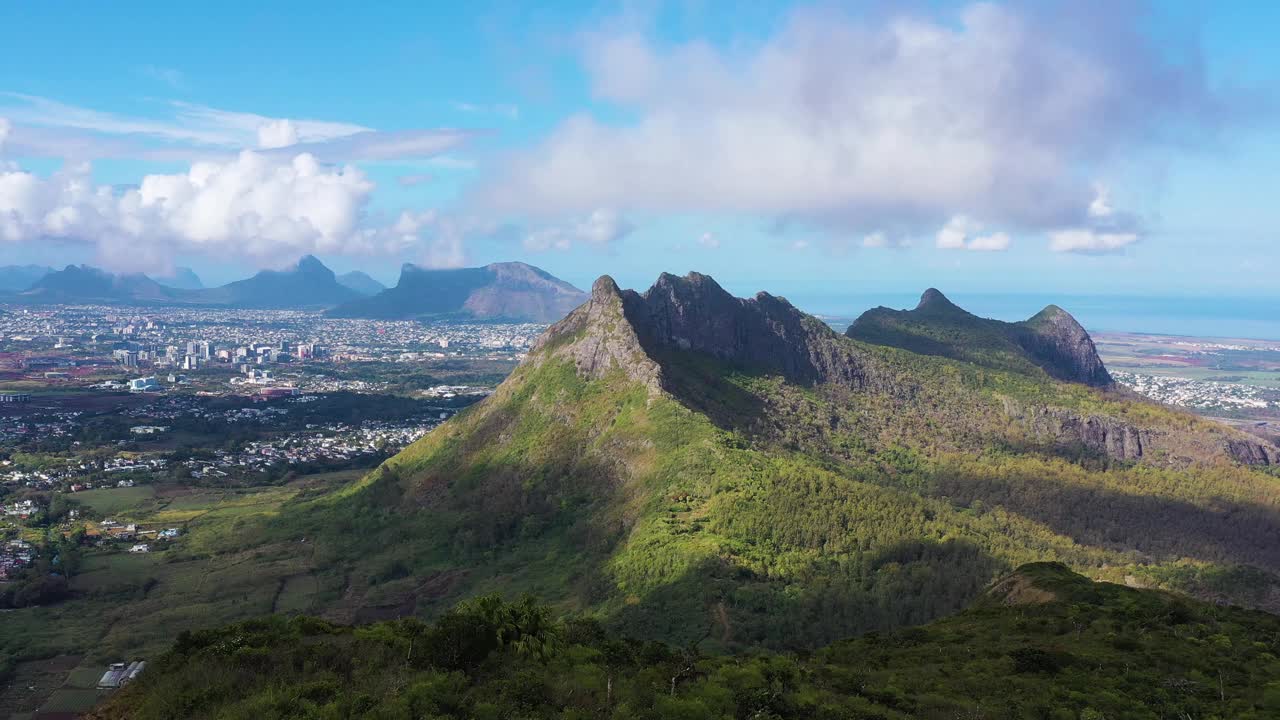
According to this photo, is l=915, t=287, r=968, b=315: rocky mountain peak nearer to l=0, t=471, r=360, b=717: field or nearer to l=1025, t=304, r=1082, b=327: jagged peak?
l=1025, t=304, r=1082, b=327: jagged peak

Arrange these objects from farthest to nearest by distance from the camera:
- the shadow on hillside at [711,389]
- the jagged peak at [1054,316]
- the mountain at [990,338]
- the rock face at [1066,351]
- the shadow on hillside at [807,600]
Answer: the jagged peak at [1054,316], the rock face at [1066,351], the mountain at [990,338], the shadow on hillside at [711,389], the shadow on hillside at [807,600]

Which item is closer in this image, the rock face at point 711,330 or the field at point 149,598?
the field at point 149,598

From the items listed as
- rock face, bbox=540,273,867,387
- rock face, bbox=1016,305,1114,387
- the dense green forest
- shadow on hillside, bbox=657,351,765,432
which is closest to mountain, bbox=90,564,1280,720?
the dense green forest

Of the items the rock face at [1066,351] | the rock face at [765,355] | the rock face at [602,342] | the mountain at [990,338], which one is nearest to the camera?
the rock face at [602,342]

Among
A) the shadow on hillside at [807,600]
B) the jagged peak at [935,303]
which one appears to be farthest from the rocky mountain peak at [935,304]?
the shadow on hillside at [807,600]

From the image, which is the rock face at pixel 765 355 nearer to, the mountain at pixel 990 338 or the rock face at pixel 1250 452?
the rock face at pixel 1250 452

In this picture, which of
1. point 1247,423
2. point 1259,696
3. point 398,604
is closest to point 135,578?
point 398,604

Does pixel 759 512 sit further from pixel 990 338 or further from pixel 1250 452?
pixel 990 338
